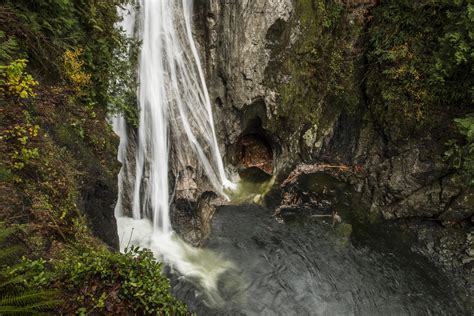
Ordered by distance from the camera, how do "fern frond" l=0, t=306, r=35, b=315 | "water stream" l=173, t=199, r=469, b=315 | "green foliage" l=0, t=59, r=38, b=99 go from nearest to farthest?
1. "fern frond" l=0, t=306, r=35, b=315
2. "green foliage" l=0, t=59, r=38, b=99
3. "water stream" l=173, t=199, r=469, b=315

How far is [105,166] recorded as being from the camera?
679cm

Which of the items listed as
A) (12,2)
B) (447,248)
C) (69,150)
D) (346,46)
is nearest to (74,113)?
(69,150)

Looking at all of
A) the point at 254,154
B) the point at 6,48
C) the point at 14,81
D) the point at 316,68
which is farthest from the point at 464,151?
the point at 6,48

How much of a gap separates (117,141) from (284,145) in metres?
7.17

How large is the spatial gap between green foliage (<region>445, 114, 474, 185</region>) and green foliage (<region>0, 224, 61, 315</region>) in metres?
10.3

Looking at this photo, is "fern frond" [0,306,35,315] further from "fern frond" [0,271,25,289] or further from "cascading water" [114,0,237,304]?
"cascading water" [114,0,237,304]

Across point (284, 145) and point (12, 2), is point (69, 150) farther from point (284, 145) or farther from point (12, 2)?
point (284, 145)

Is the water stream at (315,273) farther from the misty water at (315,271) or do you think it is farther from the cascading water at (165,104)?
the cascading water at (165,104)

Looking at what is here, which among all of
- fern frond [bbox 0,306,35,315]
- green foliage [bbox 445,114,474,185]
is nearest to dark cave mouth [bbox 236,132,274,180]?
green foliage [bbox 445,114,474,185]

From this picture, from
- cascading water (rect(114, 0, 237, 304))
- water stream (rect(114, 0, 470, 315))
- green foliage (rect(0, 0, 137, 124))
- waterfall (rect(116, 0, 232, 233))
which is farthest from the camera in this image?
waterfall (rect(116, 0, 232, 233))

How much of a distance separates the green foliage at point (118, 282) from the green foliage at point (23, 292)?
29 cm

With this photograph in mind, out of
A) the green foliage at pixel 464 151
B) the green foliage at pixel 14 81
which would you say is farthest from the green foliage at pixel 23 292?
the green foliage at pixel 464 151

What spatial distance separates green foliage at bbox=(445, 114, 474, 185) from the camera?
30.2ft

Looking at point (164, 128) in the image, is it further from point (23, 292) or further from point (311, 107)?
point (23, 292)
